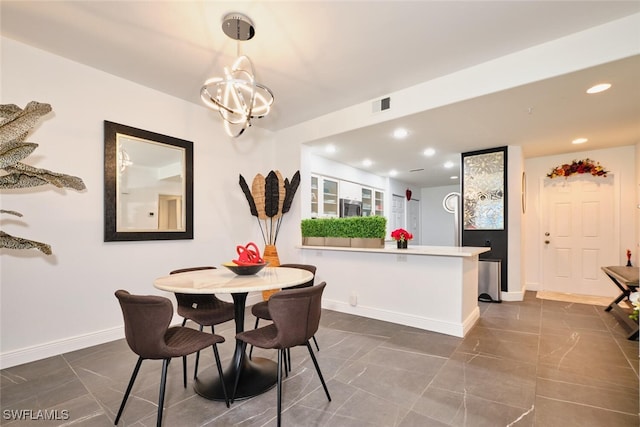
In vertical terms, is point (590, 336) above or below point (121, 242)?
below

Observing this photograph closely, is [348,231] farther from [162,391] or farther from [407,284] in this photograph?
[162,391]

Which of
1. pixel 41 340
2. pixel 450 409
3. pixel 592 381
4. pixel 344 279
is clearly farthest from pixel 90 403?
pixel 592 381

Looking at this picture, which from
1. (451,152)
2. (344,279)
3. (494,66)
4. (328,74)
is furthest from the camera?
(451,152)

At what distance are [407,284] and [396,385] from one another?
4.78ft

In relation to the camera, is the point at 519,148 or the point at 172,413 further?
the point at 519,148

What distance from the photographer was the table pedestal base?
2002mm

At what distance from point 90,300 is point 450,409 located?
10.6 feet

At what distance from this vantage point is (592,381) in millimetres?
2178

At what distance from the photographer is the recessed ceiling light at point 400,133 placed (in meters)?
3.85

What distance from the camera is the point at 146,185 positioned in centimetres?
327

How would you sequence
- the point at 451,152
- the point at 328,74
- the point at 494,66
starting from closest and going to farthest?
the point at 494,66 → the point at 328,74 → the point at 451,152

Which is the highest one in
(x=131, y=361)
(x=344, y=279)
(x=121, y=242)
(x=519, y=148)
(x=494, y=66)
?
(x=494, y=66)

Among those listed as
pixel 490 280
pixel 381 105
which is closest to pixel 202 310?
pixel 381 105

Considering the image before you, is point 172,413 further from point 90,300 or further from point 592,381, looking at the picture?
point 592,381
